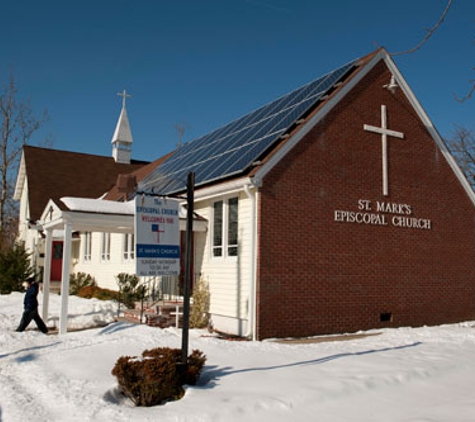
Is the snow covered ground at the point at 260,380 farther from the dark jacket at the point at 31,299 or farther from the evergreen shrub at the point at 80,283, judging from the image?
the evergreen shrub at the point at 80,283

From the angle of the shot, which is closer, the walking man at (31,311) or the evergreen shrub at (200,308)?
the walking man at (31,311)

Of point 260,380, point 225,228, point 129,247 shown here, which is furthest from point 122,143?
point 260,380

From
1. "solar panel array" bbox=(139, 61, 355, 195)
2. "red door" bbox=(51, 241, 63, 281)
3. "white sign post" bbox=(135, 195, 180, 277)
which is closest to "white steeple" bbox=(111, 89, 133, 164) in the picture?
"red door" bbox=(51, 241, 63, 281)

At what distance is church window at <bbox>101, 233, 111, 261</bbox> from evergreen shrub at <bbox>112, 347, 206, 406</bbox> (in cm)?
1670

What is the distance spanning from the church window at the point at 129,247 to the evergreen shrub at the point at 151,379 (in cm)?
1326

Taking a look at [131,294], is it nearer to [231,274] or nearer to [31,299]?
[31,299]

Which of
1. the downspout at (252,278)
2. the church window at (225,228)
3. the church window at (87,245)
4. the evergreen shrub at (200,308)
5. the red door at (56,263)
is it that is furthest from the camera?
the red door at (56,263)

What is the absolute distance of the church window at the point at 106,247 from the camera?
23.9m

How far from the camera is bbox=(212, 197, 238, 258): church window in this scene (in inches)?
542

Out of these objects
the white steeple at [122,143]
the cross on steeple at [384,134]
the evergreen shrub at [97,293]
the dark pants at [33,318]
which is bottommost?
the dark pants at [33,318]

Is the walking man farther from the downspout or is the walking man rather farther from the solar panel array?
the downspout

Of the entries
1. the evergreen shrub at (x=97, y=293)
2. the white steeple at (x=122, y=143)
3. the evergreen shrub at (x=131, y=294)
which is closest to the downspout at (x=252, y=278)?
the evergreen shrub at (x=131, y=294)

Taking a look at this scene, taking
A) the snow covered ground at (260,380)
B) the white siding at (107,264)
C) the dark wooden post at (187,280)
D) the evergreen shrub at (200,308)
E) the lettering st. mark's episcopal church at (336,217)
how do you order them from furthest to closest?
the white siding at (107,264) < the evergreen shrub at (200,308) < the lettering st. mark's episcopal church at (336,217) < the dark wooden post at (187,280) < the snow covered ground at (260,380)

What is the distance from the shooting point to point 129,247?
2094 cm
